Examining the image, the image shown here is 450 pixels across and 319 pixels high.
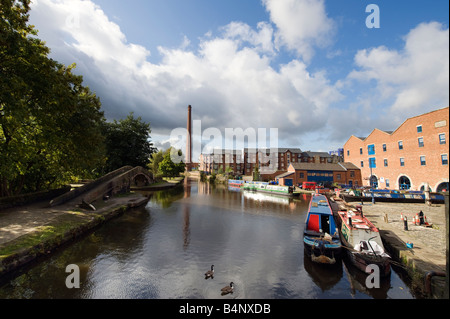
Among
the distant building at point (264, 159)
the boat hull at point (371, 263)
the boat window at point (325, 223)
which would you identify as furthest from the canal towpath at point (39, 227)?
the distant building at point (264, 159)

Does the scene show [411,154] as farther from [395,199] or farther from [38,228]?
[38,228]

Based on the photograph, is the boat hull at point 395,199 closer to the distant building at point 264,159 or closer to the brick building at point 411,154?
the brick building at point 411,154

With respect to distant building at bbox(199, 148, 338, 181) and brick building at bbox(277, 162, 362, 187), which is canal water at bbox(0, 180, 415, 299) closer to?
brick building at bbox(277, 162, 362, 187)

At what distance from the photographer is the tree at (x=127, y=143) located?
3712 cm

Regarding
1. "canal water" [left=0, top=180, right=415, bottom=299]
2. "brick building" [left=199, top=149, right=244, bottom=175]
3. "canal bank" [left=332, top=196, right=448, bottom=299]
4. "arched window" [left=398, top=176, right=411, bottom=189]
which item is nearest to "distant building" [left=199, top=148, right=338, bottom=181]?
"brick building" [left=199, top=149, right=244, bottom=175]

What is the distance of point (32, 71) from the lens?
12586 millimetres

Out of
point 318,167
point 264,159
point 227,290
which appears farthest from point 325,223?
point 264,159

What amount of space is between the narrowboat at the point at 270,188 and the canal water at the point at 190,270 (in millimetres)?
21456

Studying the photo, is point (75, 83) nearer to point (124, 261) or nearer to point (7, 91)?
point (7, 91)

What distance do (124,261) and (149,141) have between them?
35.0m

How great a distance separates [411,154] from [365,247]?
Result: 111ft

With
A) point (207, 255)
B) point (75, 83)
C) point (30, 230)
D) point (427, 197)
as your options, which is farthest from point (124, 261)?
point (427, 197)

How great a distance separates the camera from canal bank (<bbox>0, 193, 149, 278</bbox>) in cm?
859

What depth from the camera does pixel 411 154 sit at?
32.8 meters
